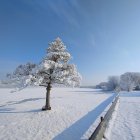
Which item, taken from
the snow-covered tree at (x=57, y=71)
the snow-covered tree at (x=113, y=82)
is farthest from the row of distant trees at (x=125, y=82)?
the snow-covered tree at (x=57, y=71)

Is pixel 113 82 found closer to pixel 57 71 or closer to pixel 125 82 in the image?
pixel 125 82

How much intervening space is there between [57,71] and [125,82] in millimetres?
89584

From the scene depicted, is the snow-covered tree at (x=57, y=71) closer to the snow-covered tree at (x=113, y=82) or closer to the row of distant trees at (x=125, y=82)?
the row of distant trees at (x=125, y=82)

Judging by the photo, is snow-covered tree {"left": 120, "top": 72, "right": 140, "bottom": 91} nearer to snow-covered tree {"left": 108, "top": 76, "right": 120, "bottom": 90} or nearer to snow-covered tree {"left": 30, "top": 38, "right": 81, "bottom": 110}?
snow-covered tree {"left": 108, "top": 76, "right": 120, "bottom": 90}

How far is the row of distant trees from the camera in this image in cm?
10051

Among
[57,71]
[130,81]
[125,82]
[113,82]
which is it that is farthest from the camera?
[113,82]

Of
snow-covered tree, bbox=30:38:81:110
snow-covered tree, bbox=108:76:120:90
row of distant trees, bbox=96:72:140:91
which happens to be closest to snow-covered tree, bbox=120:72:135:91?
row of distant trees, bbox=96:72:140:91

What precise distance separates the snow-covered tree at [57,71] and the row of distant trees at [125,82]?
81.5 m

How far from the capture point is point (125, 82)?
103688mm

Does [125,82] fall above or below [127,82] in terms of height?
above

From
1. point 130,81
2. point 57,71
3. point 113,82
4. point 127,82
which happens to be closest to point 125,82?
point 127,82

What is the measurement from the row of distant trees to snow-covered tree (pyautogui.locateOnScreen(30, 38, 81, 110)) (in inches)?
3210

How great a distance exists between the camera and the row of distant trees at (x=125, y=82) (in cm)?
10051

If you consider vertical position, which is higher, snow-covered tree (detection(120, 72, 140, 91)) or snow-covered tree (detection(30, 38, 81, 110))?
snow-covered tree (detection(120, 72, 140, 91))
